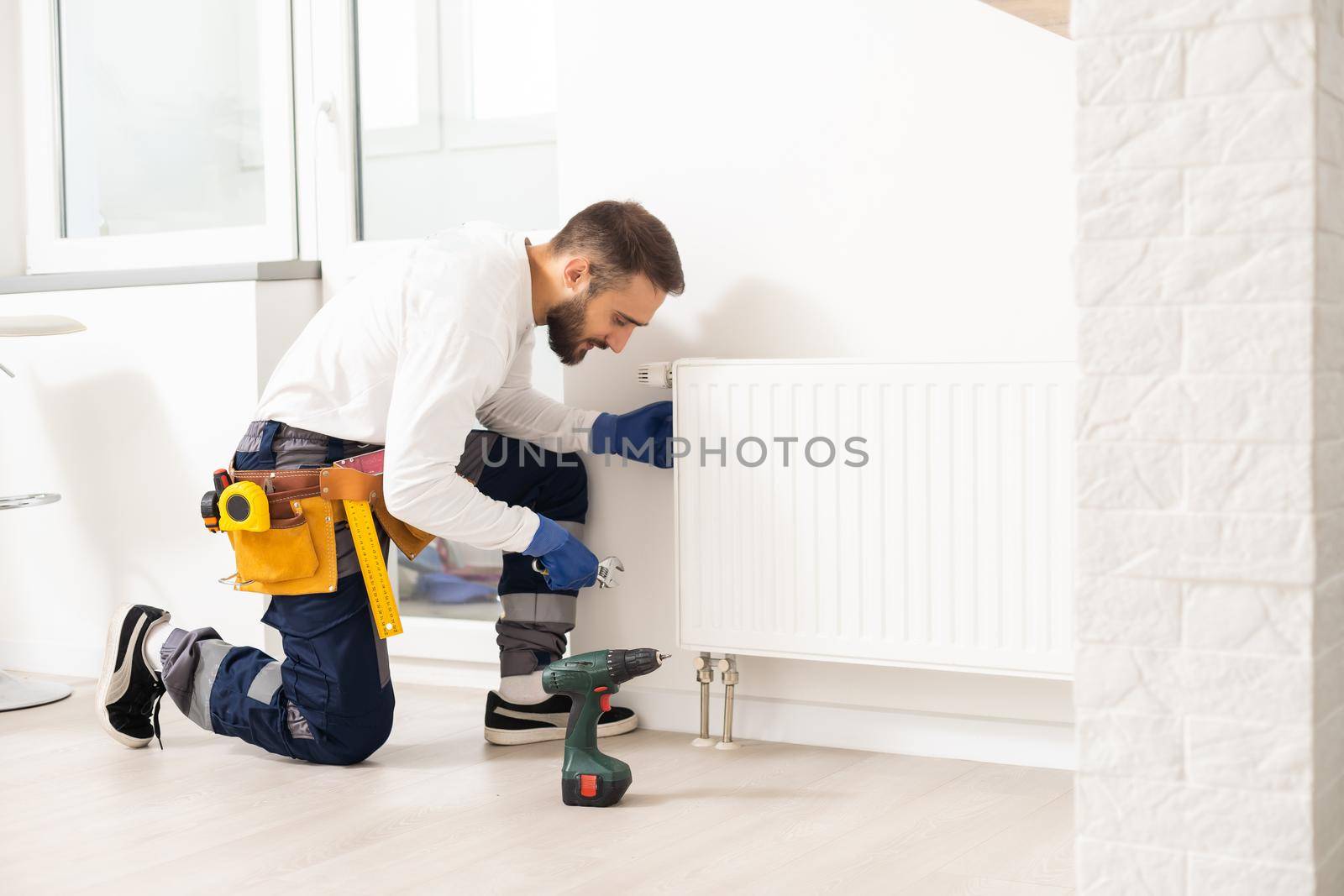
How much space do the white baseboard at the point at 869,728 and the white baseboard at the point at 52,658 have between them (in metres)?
1.26

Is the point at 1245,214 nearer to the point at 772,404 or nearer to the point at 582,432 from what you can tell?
the point at 772,404

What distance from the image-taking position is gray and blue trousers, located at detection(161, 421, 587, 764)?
2.13 metres

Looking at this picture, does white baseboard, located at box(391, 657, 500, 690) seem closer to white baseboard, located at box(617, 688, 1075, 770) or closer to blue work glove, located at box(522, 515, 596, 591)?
white baseboard, located at box(617, 688, 1075, 770)

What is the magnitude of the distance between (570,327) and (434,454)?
338mm

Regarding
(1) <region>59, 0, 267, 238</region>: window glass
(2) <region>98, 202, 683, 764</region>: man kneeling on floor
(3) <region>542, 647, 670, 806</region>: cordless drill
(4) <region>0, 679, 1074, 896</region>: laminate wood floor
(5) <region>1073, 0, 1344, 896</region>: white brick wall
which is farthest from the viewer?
(1) <region>59, 0, 267, 238</region>: window glass

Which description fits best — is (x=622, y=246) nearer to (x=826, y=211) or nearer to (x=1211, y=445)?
(x=826, y=211)

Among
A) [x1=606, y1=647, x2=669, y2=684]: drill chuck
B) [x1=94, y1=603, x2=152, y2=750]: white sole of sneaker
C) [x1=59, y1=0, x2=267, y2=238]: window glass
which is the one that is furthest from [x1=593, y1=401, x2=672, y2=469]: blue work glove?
[x1=59, y1=0, x2=267, y2=238]: window glass

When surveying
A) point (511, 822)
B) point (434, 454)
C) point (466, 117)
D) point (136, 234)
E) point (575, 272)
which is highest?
point (466, 117)

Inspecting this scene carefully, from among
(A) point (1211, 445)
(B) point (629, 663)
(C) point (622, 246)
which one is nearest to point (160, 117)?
(C) point (622, 246)

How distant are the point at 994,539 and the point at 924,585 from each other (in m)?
0.13

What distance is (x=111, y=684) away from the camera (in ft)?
7.42

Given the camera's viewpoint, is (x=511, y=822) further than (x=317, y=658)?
No

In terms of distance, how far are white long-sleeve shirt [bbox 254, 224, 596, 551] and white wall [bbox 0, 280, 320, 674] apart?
53cm

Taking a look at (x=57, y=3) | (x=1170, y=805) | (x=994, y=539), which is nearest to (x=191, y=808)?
(x=994, y=539)
